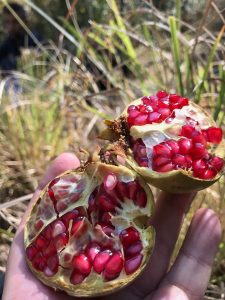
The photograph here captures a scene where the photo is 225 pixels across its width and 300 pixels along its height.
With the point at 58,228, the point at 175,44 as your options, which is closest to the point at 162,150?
the point at 58,228

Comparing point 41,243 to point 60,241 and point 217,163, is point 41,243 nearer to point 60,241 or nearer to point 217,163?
point 60,241

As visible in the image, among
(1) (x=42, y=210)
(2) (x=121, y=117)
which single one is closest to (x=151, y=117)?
(2) (x=121, y=117)

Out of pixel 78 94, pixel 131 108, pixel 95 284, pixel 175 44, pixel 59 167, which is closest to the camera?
pixel 95 284

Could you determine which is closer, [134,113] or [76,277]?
[76,277]

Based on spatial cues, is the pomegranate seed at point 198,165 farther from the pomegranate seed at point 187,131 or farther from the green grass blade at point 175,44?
the green grass blade at point 175,44

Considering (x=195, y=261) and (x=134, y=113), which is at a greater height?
(x=134, y=113)
